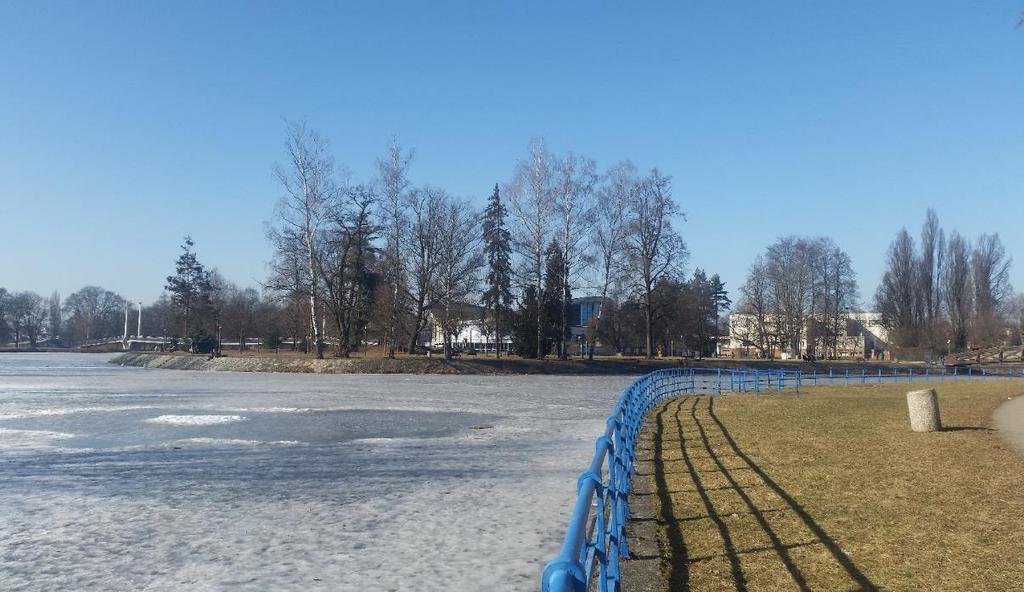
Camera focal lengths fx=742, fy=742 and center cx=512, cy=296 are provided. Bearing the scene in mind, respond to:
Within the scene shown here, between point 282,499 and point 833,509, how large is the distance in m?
6.44

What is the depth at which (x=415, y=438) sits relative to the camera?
50.1ft

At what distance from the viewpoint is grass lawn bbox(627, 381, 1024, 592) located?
5.73 meters

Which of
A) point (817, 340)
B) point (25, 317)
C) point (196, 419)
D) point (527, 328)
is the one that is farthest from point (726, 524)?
point (25, 317)

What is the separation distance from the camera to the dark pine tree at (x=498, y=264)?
6256 centimetres

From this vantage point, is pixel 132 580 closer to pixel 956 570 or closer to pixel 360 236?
pixel 956 570

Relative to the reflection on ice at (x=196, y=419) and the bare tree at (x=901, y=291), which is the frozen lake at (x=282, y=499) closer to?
the reflection on ice at (x=196, y=419)

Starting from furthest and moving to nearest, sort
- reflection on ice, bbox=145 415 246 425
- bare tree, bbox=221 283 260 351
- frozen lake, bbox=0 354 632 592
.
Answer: bare tree, bbox=221 283 260 351 → reflection on ice, bbox=145 415 246 425 → frozen lake, bbox=0 354 632 592

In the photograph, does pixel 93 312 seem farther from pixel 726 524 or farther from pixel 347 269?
pixel 726 524

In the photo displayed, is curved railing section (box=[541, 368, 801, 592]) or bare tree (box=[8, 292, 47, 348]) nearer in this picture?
curved railing section (box=[541, 368, 801, 592])

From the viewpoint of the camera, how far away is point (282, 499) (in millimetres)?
9266

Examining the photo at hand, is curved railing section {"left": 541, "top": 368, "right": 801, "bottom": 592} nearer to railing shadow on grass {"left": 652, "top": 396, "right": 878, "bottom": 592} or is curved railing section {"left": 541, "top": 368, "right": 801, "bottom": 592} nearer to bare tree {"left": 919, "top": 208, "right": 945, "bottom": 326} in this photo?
railing shadow on grass {"left": 652, "top": 396, "right": 878, "bottom": 592}

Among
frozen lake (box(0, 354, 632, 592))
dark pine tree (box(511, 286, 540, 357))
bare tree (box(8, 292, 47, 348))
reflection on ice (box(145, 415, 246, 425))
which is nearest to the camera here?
frozen lake (box(0, 354, 632, 592))

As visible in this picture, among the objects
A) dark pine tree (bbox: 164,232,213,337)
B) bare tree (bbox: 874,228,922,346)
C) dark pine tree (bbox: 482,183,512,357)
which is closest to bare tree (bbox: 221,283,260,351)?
dark pine tree (bbox: 164,232,213,337)

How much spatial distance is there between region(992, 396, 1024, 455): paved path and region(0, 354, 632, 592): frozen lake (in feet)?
25.6
